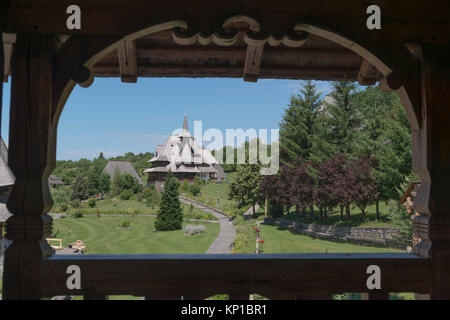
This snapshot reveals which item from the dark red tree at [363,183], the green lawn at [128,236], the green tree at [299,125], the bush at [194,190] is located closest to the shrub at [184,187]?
the bush at [194,190]

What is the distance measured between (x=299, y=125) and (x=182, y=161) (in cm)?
1180

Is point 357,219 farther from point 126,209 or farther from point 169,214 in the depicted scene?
point 126,209

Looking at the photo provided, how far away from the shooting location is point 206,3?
4.88ft

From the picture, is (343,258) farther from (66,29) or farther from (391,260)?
(66,29)

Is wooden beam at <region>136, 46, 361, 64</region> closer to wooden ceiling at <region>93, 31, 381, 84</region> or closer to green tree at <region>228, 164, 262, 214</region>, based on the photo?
wooden ceiling at <region>93, 31, 381, 84</region>

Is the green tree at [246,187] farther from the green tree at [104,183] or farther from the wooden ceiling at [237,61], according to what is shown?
the wooden ceiling at [237,61]

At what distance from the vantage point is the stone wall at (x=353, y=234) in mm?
15187

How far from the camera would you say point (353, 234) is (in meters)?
16.7

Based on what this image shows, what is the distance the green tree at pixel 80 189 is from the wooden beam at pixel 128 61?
27.6 meters

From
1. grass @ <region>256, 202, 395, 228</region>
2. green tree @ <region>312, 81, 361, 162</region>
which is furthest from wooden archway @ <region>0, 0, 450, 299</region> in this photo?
green tree @ <region>312, 81, 361, 162</region>

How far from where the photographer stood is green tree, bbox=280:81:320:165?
24.2m

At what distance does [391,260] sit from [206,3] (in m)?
1.45

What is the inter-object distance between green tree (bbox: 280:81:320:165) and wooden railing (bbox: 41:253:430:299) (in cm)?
2255

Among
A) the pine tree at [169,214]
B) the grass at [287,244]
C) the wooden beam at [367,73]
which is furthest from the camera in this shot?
the pine tree at [169,214]
